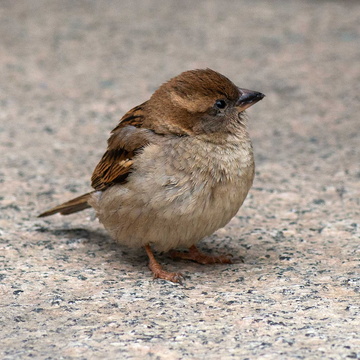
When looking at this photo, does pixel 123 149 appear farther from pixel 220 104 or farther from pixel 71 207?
pixel 71 207

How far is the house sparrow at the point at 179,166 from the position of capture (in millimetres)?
4141

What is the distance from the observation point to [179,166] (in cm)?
418

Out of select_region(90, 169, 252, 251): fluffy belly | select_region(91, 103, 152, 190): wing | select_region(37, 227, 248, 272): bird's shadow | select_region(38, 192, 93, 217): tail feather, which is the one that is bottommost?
select_region(37, 227, 248, 272): bird's shadow

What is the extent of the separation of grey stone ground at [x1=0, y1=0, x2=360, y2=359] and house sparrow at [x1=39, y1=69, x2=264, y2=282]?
0.31 metres

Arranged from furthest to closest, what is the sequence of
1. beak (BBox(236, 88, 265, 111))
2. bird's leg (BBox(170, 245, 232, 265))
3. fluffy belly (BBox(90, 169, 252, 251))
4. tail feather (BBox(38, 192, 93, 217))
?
tail feather (BBox(38, 192, 93, 217)) < bird's leg (BBox(170, 245, 232, 265)) < beak (BBox(236, 88, 265, 111)) < fluffy belly (BBox(90, 169, 252, 251))

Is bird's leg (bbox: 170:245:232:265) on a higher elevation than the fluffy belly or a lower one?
lower

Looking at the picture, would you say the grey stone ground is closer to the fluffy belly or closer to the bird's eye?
the fluffy belly

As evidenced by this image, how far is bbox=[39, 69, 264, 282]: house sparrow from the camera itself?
414cm

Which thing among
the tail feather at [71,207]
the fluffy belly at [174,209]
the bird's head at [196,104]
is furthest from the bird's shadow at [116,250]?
the bird's head at [196,104]

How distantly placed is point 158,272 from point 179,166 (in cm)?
65

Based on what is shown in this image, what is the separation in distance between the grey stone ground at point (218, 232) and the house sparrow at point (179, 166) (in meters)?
0.31

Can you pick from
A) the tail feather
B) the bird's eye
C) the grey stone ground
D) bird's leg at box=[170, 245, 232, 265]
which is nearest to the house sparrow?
the bird's eye

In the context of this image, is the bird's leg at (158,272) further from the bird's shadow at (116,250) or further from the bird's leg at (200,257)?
the bird's leg at (200,257)

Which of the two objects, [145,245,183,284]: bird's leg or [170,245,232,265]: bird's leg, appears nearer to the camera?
[145,245,183,284]: bird's leg
